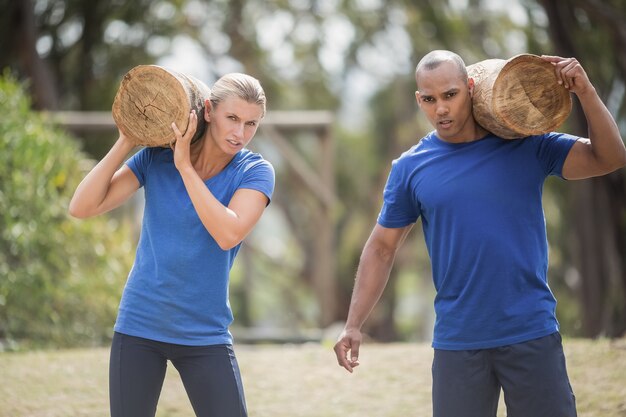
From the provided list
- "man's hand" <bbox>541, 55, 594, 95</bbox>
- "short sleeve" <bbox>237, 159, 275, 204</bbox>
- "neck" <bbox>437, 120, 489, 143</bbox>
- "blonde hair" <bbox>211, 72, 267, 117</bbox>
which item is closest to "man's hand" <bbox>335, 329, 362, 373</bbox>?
"short sleeve" <bbox>237, 159, 275, 204</bbox>

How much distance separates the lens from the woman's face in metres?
3.13

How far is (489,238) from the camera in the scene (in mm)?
3012

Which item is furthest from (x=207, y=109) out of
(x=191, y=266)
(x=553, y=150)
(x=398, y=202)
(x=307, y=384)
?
(x=307, y=384)

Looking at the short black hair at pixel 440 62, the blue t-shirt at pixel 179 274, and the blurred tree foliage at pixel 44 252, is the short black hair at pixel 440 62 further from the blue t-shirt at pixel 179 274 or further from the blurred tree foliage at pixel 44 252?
the blurred tree foliage at pixel 44 252

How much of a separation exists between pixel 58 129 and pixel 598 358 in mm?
5970

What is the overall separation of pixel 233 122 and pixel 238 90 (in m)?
0.11

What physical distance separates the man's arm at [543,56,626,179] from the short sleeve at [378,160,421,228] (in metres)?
0.54

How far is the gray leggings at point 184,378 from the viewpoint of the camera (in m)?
3.04

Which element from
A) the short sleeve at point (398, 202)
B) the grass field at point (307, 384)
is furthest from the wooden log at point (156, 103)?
the grass field at point (307, 384)

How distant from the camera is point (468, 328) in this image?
303 cm

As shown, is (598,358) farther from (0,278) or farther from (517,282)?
(0,278)

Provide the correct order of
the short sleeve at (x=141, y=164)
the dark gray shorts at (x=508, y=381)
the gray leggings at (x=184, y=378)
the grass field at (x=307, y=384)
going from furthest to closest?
the grass field at (x=307, y=384) < the short sleeve at (x=141, y=164) < the gray leggings at (x=184, y=378) < the dark gray shorts at (x=508, y=381)

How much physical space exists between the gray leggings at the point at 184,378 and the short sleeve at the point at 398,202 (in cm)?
76

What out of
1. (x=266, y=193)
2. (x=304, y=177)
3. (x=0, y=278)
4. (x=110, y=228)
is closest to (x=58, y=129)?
(x=110, y=228)
